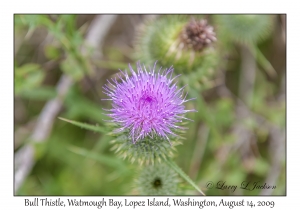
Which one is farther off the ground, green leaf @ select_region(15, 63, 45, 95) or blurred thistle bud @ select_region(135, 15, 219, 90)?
blurred thistle bud @ select_region(135, 15, 219, 90)

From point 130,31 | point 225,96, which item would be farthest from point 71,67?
point 225,96

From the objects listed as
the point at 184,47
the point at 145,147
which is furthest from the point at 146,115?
the point at 184,47

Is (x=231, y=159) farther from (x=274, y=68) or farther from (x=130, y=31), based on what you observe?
(x=130, y=31)

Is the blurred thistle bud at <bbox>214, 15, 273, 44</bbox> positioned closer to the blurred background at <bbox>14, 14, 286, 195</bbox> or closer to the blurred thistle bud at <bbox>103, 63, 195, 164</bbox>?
the blurred background at <bbox>14, 14, 286, 195</bbox>

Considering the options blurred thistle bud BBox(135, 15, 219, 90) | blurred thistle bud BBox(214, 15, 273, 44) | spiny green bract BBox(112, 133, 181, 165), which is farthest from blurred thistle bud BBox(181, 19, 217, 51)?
spiny green bract BBox(112, 133, 181, 165)

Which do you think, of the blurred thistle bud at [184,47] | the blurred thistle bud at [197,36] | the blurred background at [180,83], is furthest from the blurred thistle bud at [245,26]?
the blurred thistle bud at [197,36]

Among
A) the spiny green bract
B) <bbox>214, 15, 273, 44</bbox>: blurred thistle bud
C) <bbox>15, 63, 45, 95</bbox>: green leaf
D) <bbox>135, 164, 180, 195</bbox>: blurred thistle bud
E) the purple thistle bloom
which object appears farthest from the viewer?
<bbox>214, 15, 273, 44</bbox>: blurred thistle bud
